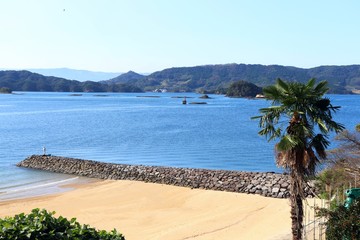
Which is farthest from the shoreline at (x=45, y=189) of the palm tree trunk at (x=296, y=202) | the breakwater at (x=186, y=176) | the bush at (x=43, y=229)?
the bush at (x=43, y=229)

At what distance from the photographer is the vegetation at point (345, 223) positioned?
10.2 m

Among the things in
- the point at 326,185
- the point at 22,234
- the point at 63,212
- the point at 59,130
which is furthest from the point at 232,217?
the point at 59,130

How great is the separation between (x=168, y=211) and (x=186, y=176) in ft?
22.3

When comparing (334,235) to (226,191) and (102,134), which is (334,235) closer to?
(226,191)

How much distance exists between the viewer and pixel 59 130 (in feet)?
244

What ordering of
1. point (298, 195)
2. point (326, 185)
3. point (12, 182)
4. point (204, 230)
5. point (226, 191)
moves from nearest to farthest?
point (298, 195)
point (204, 230)
point (326, 185)
point (226, 191)
point (12, 182)

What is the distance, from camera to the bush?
7.61 m

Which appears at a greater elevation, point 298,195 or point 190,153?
point 298,195

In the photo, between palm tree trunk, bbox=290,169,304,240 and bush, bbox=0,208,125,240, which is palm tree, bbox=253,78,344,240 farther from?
bush, bbox=0,208,125,240

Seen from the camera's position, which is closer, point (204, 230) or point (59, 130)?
point (204, 230)

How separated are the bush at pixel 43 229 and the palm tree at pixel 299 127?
5963mm

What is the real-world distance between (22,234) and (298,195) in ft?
26.0

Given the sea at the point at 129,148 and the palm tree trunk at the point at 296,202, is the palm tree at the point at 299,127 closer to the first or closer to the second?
the palm tree trunk at the point at 296,202

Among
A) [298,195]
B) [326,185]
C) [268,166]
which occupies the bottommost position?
[268,166]
